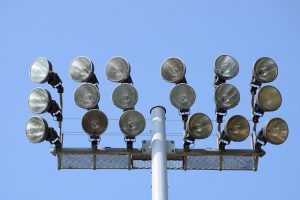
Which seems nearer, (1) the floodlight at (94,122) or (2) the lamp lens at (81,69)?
(1) the floodlight at (94,122)

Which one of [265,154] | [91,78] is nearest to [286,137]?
[265,154]

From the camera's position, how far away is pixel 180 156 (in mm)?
11773

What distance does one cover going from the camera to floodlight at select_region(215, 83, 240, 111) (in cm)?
1197

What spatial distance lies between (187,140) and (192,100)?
75cm

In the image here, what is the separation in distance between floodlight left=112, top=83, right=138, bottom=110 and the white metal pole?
2.36 feet

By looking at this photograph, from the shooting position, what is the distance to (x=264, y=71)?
41.5 feet

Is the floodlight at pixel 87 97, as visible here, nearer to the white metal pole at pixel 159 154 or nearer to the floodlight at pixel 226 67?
the white metal pole at pixel 159 154

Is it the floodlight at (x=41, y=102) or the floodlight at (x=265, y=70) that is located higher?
the floodlight at (x=265, y=70)

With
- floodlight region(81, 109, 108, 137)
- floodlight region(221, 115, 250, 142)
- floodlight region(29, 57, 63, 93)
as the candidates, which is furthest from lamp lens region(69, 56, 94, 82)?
floodlight region(221, 115, 250, 142)

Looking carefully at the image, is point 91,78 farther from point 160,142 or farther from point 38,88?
point 160,142

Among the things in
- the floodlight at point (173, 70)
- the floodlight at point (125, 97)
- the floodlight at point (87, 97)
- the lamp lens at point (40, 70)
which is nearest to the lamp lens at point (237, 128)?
the floodlight at point (173, 70)

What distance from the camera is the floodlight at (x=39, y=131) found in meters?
11.7

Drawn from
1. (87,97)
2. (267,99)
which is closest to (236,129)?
(267,99)

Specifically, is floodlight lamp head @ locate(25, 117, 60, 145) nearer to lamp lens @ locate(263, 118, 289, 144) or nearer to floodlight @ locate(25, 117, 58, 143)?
floodlight @ locate(25, 117, 58, 143)
